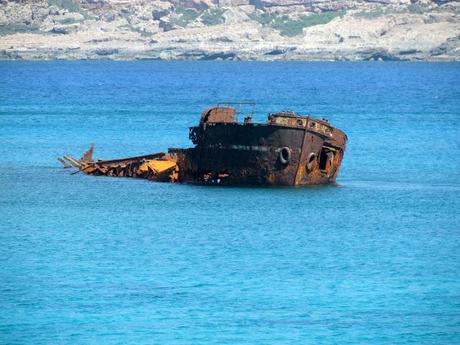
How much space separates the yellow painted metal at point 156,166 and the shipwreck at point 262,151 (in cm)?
117

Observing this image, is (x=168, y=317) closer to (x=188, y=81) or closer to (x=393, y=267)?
(x=393, y=267)

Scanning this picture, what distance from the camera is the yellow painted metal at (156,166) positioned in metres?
58.8

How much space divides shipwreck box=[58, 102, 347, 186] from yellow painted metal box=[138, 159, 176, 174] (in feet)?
3.83

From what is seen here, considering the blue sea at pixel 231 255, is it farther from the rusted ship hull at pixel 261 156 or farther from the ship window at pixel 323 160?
the ship window at pixel 323 160

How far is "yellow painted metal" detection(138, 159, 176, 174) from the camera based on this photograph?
58.8 m

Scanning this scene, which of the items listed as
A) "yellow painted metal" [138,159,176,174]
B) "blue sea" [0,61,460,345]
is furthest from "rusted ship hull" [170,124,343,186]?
"yellow painted metal" [138,159,176,174]

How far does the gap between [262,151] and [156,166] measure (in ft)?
26.9

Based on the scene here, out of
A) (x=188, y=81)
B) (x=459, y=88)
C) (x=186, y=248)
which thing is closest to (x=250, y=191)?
(x=186, y=248)

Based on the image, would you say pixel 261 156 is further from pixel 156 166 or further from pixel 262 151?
pixel 156 166

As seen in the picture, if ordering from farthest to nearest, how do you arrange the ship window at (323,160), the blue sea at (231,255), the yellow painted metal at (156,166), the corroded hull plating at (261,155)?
1. the yellow painted metal at (156,166)
2. the ship window at (323,160)
3. the corroded hull plating at (261,155)
4. the blue sea at (231,255)

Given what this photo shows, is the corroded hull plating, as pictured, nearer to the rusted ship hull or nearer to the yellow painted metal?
the rusted ship hull

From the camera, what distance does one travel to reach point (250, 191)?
53.4 metres

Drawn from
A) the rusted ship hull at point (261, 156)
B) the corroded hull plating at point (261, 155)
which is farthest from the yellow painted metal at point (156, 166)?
the rusted ship hull at point (261, 156)

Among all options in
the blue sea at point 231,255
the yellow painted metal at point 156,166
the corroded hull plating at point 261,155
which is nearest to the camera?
the blue sea at point 231,255
